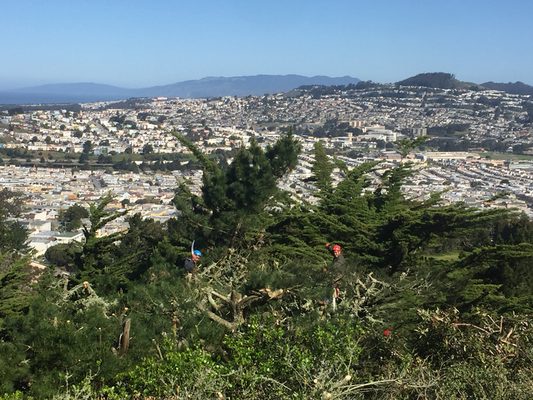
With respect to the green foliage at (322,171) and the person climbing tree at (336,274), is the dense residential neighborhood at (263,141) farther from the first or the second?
the person climbing tree at (336,274)

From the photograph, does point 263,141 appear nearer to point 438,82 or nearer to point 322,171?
point 322,171

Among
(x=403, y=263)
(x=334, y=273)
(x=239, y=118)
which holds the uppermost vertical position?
(x=334, y=273)

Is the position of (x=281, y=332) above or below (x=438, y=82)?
above

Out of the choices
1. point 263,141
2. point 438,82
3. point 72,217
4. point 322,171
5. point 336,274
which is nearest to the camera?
point 336,274

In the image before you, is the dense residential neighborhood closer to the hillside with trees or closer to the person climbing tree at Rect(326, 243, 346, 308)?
the hillside with trees

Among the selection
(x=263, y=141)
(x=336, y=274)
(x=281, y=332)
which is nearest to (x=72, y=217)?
(x=263, y=141)

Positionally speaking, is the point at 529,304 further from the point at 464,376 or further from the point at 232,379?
the point at 232,379

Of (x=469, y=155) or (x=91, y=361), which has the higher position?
(x=91, y=361)

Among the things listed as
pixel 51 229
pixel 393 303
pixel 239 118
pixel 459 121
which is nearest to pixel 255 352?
pixel 393 303

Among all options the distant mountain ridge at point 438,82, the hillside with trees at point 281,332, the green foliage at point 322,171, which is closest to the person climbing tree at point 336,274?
the hillside with trees at point 281,332

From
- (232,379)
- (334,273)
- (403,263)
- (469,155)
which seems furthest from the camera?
(469,155)

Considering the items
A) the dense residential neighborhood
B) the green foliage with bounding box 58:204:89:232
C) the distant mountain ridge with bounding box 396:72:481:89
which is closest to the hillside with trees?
the dense residential neighborhood
